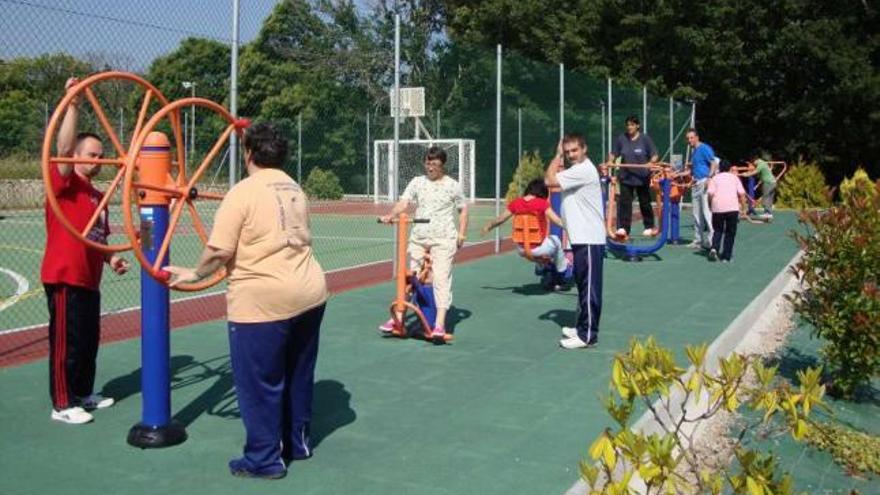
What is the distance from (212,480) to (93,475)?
0.58 meters

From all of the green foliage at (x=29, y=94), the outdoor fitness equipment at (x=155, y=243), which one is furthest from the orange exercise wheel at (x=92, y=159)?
the green foliage at (x=29, y=94)

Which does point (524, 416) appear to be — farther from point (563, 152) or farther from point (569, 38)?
point (569, 38)

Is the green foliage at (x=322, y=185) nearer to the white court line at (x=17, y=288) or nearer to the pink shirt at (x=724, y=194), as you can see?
the white court line at (x=17, y=288)

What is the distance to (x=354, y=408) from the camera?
18.7 ft

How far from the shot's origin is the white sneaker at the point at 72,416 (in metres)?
5.24

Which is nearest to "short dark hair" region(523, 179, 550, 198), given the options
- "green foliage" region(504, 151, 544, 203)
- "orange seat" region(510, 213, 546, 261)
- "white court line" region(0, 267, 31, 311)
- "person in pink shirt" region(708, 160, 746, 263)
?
"orange seat" region(510, 213, 546, 261)

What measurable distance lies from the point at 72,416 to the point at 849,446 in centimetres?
441

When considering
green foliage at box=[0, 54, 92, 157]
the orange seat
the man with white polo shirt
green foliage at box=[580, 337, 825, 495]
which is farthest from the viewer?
the orange seat

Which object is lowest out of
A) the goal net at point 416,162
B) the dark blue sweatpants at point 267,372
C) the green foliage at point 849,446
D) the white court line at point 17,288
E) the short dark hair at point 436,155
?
the green foliage at point 849,446

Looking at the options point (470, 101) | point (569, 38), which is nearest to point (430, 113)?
point (470, 101)

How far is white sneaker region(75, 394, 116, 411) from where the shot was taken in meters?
5.52

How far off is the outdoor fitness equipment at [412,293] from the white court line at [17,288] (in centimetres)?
424

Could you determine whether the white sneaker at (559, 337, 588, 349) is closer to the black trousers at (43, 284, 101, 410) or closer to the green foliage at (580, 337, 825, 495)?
the black trousers at (43, 284, 101, 410)

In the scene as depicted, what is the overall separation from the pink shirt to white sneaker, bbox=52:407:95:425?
9.90 m
